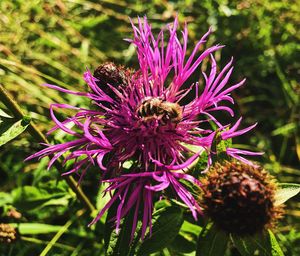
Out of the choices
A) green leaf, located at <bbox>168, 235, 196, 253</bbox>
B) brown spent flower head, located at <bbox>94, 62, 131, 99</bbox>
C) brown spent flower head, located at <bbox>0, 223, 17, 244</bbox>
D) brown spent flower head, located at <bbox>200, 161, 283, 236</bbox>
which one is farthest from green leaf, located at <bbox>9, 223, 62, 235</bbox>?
brown spent flower head, located at <bbox>200, 161, 283, 236</bbox>

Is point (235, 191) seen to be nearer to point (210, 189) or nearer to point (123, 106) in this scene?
point (210, 189)

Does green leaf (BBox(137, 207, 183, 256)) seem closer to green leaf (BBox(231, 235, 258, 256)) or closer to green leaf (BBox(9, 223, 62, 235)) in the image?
green leaf (BBox(231, 235, 258, 256))

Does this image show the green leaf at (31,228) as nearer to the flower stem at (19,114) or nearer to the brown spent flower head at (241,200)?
the flower stem at (19,114)

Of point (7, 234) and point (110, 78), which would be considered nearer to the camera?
point (110, 78)

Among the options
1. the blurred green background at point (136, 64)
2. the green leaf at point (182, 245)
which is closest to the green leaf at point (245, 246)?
the green leaf at point (182, 245)

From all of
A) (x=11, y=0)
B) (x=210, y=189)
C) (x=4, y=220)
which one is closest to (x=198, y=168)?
(x=210, y=189)

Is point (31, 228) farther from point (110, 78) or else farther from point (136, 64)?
point (136, 64)

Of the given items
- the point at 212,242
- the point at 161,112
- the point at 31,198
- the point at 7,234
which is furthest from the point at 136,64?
the point at 212,242
